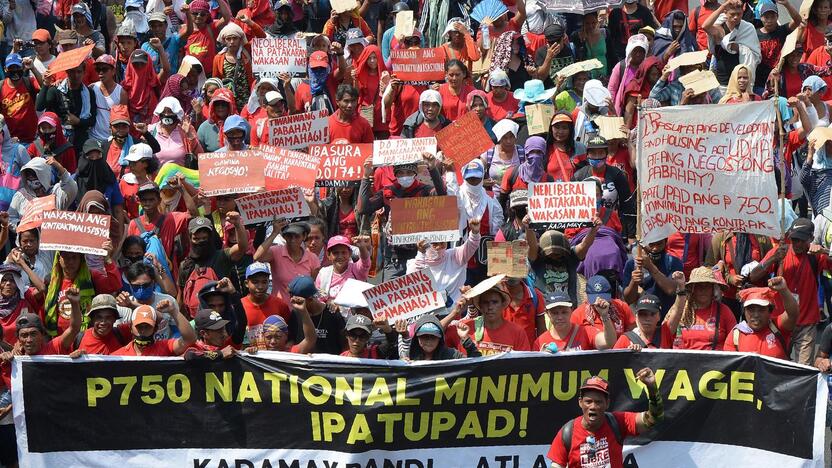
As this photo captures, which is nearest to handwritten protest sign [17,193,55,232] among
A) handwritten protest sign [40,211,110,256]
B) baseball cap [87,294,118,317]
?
handwritten protest sign [40,211,110,256]

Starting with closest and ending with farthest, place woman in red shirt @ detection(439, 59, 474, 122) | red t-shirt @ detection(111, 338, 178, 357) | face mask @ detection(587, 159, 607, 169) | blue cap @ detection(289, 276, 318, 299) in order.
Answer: red t-shirt @ detection(111, 338, 178, 357) < blue cap @ detection(289, 276, 318, 299) < face mask @ detection(587, 159, 607, 169) < woman in red shirt @ detection(439, 59, 474, 122)

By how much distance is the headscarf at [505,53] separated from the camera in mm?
19609

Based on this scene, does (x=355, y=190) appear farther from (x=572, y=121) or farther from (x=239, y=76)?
(x=239, y=76)

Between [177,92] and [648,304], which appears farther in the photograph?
[177,92]

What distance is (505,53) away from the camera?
19625mm

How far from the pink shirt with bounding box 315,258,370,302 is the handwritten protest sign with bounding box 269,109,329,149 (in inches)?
96.6

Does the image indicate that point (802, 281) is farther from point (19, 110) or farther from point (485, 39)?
point (19, 110)

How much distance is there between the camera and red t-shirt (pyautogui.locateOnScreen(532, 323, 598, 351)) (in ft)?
44.4

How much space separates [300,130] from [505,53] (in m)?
2.94

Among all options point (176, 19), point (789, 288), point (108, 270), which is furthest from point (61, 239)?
point (176, 19)

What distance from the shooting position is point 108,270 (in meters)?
15.2

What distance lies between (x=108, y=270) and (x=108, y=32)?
311 inches

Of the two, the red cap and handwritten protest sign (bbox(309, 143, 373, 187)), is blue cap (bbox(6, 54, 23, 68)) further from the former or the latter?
handwritten protest sign (bbox(309, 143, 373, 187))

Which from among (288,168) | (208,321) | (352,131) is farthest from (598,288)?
(352,131)
